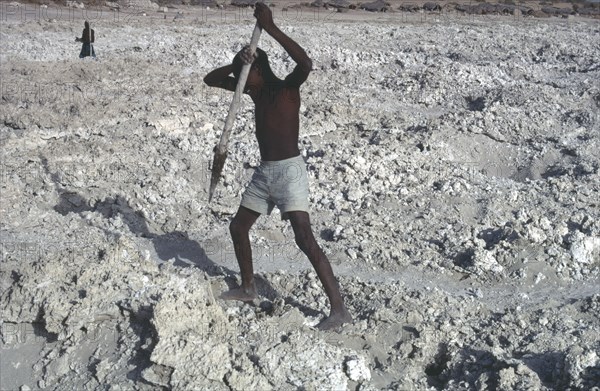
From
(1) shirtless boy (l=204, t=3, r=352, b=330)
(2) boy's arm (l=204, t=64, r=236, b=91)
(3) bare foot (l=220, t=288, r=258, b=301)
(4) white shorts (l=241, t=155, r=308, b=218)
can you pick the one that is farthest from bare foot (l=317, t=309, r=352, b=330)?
(2) boy's arm (l=204, t=64, r=236, b=91)

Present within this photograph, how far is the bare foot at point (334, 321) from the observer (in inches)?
179

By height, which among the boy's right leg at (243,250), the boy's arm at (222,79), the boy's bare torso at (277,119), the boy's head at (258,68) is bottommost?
the boy's right leg at (243,250)

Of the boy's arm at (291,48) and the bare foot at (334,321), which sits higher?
the boy's arm at (291,48)

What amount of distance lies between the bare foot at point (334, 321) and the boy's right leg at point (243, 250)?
0.55m

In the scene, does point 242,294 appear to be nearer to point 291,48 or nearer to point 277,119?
point 277,119

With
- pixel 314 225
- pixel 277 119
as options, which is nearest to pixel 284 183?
pixel 277 119

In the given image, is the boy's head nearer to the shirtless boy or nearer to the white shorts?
the shirtless boy

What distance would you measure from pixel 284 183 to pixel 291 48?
0.77 meters

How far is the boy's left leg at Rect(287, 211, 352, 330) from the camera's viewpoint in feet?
15.0

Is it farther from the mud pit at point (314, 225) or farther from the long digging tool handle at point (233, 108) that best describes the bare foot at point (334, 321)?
the long digging tool handle at point (233, 108)

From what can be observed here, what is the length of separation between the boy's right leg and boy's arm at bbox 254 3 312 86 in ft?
2.86

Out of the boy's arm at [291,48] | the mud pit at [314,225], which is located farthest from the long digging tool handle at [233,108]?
the mud pit at [314,225]

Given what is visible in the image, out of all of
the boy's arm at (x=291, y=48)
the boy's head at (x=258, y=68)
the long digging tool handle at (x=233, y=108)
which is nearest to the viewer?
the boy's arm at (x=291, y=48)

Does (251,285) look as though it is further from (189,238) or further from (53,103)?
(53,103)
